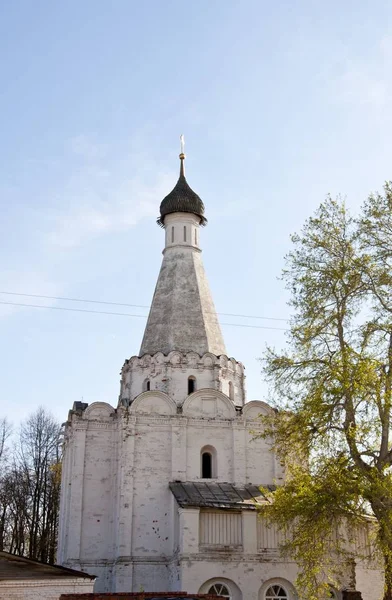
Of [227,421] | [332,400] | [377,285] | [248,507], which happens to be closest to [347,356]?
[332,400]

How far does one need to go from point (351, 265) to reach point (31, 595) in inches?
386

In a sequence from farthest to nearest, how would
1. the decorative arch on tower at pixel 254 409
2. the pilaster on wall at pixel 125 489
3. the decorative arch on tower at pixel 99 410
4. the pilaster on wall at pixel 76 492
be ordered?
the decorative arch on tower at pixel 254 409, the decorative arch on tower at pixel 99 410, the pilaster on wall at pixel 76 492, the pilaster on wall at pixel 125 489

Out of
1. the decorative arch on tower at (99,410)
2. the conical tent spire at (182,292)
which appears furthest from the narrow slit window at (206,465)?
the conical tent spire at (182,292)

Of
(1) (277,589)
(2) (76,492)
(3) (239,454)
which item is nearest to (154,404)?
(3) (239,454)

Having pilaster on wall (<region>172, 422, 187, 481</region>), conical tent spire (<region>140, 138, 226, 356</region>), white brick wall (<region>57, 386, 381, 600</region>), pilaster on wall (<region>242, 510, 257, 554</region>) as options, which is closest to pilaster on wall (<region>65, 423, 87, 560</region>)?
white brick wall (<region>57, 386, 381, 600</region>)

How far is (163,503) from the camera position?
21.9m

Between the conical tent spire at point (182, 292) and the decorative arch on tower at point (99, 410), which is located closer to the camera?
the decorative arch on tower at point (99, 410)

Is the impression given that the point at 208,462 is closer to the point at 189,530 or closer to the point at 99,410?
the point at 189,530

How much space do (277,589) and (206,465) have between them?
15.7 feet

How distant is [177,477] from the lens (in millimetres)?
22250

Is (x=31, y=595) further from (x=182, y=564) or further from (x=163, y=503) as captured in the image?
(x=163, y=503)

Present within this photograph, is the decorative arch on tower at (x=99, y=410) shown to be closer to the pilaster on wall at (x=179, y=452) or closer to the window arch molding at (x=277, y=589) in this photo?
the pilaster on wall at (x=179, y=452)

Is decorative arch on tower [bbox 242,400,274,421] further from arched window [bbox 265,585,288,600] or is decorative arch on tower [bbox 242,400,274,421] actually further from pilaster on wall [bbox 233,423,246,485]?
arched window [bbox 265,585,288,600]

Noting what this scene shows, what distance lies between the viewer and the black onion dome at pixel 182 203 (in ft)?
93.7
